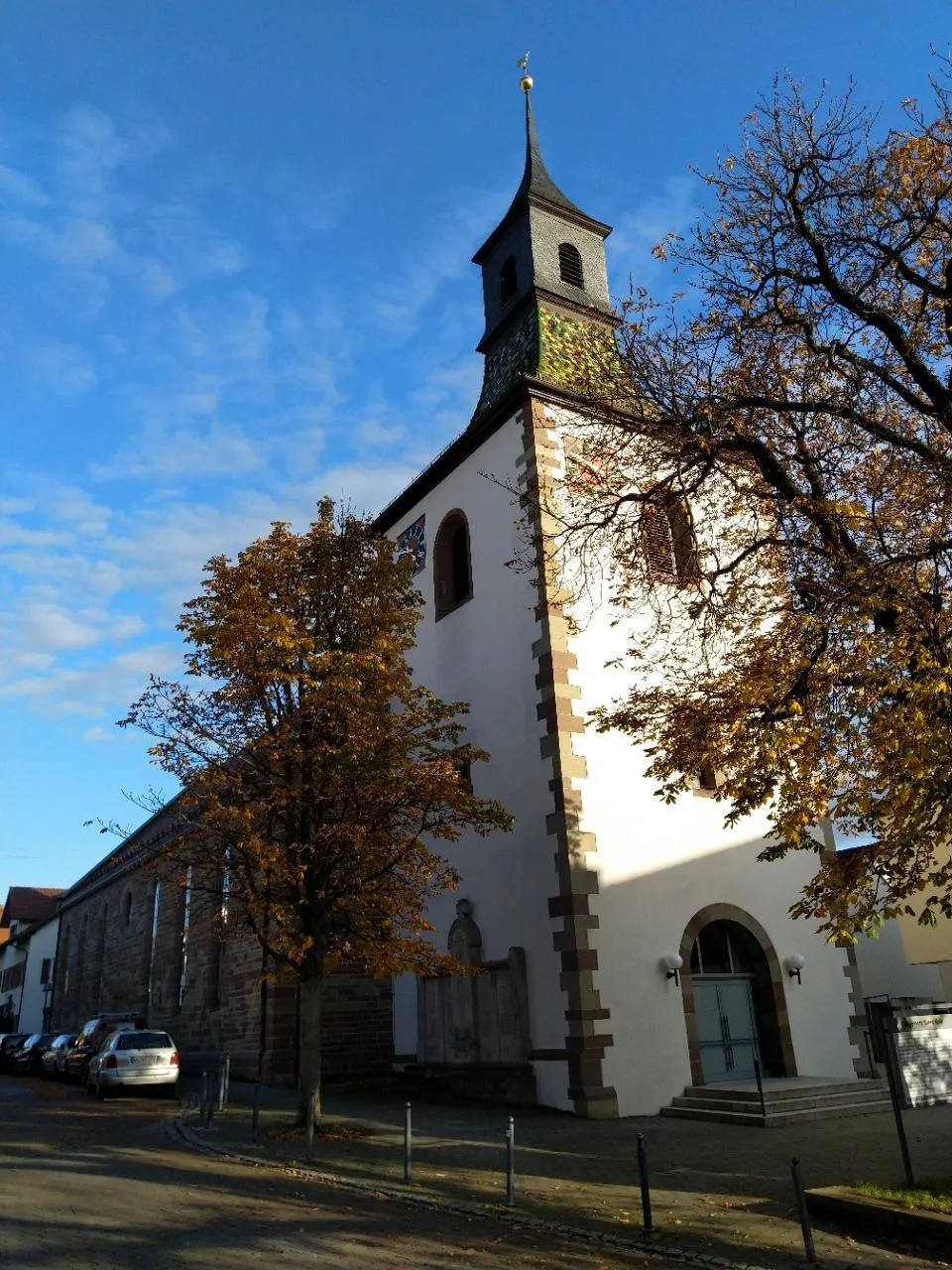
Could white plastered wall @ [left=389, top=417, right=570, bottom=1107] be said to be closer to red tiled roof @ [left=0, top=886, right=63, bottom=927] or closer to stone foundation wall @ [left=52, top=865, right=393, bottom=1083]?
stone foundation wall @ [left=52, top=865, right=393, bottom=1083]

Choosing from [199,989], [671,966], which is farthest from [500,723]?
[199,989]

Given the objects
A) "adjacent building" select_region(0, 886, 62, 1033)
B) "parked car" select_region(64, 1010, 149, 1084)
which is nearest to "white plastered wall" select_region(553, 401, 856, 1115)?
"parked car" select_region(64, 1010, 149, 1084)

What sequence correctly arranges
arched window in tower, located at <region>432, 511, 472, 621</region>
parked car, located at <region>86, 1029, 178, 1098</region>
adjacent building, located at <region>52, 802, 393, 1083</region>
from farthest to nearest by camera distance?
arched window in tower, located at <region>432, 511, 472, 621</region> → adjacent building, located at <region>52, 802, 393, 1083</region> → parked car, located at <region>86, 1029, 178, 1098</region>

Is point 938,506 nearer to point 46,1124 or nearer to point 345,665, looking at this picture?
point 345,665

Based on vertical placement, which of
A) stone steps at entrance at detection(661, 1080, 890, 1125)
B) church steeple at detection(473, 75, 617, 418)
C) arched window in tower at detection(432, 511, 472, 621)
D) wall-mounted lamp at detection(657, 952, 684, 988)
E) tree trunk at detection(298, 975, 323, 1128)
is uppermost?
church steeple at detection(473, 75, 617, 418)

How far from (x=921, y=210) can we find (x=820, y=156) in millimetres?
1222

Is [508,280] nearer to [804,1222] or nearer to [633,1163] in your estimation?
[633,1163]

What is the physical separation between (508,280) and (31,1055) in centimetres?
2785

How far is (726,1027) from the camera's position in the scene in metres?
16.4

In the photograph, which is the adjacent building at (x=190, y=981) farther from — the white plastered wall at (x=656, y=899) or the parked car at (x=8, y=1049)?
the white plastered wall at (x=656, y=899)

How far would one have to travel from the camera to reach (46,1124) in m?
15.8

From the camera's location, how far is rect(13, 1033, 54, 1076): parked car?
31234 mm

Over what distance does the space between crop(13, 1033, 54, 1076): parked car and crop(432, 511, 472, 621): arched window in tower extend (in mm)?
20852

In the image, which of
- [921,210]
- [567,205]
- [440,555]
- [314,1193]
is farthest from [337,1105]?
[567,205]
